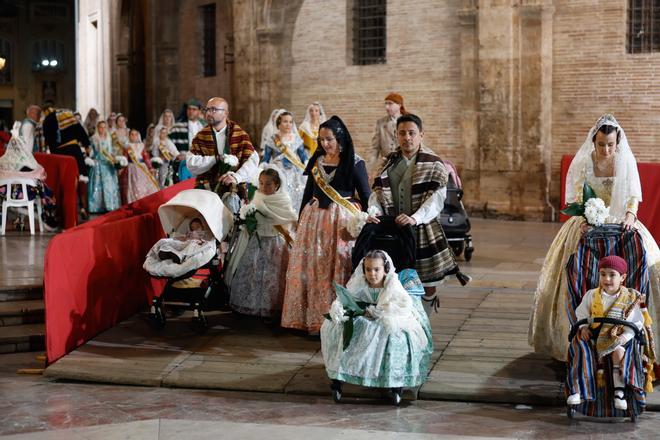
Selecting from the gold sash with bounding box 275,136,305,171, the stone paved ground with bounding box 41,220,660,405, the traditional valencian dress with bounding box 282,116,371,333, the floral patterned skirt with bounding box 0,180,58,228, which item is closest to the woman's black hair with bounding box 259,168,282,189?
the traditional valencian dress with bounding box 282,116,371,333

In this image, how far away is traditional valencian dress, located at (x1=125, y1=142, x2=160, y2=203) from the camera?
57.4 ft

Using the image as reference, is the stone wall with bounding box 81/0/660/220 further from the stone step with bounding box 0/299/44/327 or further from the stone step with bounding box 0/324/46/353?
the stone step with bounding box 0/324/46/353

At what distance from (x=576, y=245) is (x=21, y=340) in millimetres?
4367

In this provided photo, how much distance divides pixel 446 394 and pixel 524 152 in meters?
10.4

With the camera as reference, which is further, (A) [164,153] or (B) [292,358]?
(A) [164,153]

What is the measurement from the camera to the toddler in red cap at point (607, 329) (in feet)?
20.6

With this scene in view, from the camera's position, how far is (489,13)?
659 inches

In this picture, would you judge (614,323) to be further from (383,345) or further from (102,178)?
(102,178)

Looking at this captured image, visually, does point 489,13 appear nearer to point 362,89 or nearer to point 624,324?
point 362,89

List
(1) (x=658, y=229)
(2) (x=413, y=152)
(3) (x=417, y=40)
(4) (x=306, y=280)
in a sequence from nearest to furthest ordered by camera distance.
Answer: (2) (x=413, y=152) → (4) (x=306, y=280) → (1) (x=658, y=229) → (3) (x=417, y=40)

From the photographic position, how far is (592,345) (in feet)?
20.9

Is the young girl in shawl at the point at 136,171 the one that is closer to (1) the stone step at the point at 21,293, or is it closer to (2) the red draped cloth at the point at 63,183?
(2) the red draped cloth at the point at 63,183

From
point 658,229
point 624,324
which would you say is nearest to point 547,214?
point 658,229

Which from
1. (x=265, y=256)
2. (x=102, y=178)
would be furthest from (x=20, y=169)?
(x=265, y=256)
